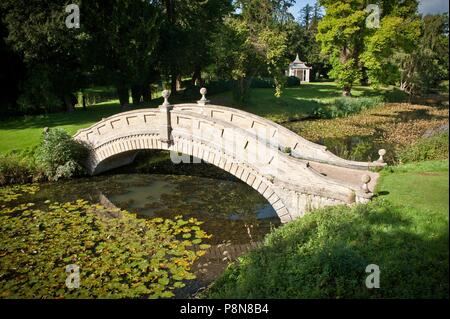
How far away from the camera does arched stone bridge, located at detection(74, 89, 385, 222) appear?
11227mm

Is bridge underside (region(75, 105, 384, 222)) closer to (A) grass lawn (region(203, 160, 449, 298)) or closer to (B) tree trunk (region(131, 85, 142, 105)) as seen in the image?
(A) grass lawn (region(203, 160, 449, 298))

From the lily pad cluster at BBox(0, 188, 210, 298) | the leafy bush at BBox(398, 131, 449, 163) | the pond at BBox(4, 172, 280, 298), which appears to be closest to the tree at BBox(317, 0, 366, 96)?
the leafy bush at BBox(398, 131, 449, 163)

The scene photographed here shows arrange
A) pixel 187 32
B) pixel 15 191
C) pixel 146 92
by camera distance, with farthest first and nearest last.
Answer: pixel 146 92, pixel 187 32, pixel 15 191

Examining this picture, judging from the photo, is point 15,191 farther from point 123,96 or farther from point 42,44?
point 123,96

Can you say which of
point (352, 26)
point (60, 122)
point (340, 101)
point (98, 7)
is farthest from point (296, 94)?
point (60, 122)

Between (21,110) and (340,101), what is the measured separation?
92.0 ft

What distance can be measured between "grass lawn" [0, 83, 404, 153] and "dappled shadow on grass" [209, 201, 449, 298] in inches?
647

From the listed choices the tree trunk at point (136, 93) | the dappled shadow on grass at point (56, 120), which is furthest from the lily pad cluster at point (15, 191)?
the tree trunk at point (136, 93)

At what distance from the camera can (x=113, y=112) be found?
2798cm

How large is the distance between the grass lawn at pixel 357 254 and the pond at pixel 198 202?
1885mm

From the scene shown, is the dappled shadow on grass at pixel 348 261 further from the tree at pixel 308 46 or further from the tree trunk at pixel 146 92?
the tree at pixel 308 46

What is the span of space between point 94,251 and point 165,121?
616cm

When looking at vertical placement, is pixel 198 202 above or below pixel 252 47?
below

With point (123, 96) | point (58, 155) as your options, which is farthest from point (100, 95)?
point (58, 155)
